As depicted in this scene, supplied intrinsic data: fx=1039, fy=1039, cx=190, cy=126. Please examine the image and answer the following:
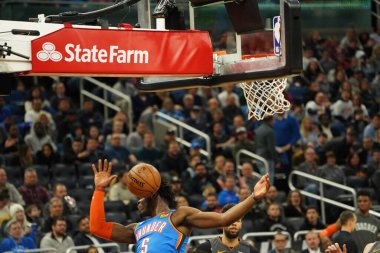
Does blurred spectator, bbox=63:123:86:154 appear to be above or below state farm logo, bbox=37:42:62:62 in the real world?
below

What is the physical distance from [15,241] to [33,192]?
209 cm

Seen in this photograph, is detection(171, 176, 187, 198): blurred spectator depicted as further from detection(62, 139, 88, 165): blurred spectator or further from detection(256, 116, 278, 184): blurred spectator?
detection(256, 116, 278, 184): blurred spectator

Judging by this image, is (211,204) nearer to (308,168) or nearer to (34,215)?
(34,215)

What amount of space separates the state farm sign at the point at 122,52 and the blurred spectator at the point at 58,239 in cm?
607

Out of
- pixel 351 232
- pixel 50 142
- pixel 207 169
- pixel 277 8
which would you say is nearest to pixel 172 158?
pixel 207 169

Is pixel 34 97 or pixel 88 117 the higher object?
pixel 34 97

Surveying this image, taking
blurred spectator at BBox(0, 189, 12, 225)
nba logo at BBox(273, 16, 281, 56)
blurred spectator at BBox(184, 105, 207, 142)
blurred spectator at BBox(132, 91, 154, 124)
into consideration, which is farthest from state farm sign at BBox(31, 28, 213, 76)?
blurred spectator at BBox(132, 91, 154, 124)

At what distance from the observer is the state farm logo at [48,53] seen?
318 inches

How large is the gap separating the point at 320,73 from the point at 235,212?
608 inches

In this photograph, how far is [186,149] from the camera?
65.2 ft

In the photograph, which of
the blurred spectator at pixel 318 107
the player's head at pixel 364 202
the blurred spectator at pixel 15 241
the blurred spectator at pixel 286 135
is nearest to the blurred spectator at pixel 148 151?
the blurred spectator at pixel 286 135

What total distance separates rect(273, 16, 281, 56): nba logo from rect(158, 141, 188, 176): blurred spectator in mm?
9389

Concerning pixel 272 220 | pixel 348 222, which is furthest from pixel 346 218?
pixel 272 220

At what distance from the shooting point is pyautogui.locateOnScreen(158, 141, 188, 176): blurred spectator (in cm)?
1805
